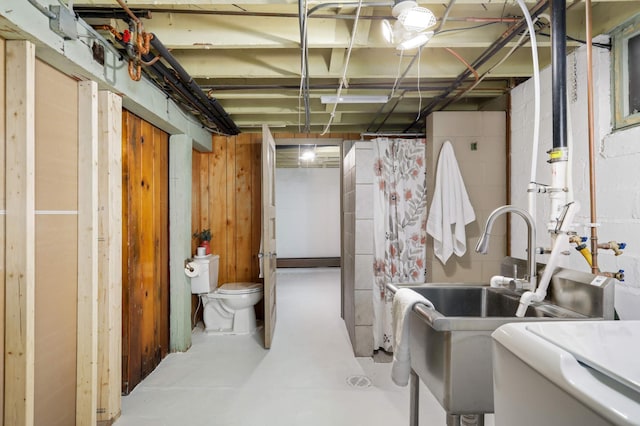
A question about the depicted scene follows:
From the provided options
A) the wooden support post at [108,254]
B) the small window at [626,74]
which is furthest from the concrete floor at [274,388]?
the small window at [626,74]

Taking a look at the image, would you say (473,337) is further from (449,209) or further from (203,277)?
(203,277)

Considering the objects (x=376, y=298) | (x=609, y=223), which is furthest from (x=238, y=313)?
(x=609, y=223)

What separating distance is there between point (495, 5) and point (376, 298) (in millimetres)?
2244

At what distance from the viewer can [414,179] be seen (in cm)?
292

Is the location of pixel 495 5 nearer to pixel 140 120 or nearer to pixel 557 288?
pixel 557 288

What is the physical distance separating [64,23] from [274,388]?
92.8 inches

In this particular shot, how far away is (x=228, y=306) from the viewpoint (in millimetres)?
3291

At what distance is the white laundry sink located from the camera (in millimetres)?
486

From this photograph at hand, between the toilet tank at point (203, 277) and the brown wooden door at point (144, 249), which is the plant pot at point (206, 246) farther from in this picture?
the brown wooden door at point (144, 249)

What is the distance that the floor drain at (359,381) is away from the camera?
90.2 inches

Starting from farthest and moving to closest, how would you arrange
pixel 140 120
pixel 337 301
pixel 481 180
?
pixel 337 301 < pixel 481 180 < pixel 140 120

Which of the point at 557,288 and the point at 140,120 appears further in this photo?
the point at 140,120

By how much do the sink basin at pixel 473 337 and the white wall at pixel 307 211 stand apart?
218 inches

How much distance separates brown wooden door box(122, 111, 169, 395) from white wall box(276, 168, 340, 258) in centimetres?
400
